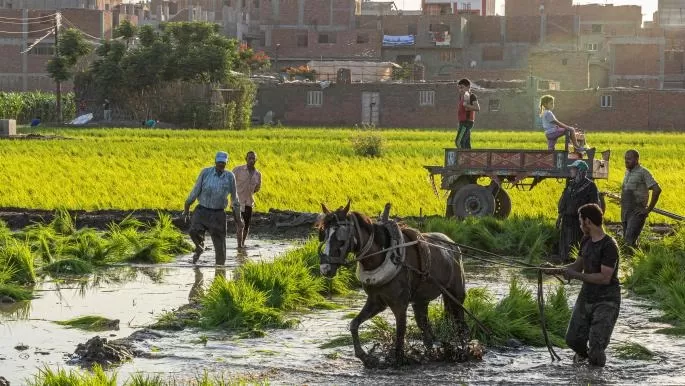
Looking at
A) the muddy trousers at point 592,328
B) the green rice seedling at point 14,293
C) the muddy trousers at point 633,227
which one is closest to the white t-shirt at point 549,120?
the muddy trousers at point 633,227

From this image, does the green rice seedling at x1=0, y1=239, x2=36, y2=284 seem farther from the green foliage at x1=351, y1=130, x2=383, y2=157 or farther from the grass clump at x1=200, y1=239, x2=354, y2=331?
the green foliage at x1=351, y1=130, x2=383, y2=157

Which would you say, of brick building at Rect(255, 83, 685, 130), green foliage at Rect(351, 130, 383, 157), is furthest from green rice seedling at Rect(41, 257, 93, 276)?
brick building at Rect(255, 83, 685, 130)

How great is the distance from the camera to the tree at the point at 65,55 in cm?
7194

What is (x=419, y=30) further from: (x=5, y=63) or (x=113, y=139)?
(x=113, y=139)

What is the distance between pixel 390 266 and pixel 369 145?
32029 mm

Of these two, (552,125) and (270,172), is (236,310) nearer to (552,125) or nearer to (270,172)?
(552,125)

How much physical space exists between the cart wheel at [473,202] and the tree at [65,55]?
164 ft

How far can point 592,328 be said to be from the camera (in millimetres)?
11367

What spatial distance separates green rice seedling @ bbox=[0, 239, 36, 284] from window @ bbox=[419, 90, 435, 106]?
5913 cm

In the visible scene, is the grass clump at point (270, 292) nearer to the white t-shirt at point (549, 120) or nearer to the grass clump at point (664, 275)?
the grass clump at point (664, 275)

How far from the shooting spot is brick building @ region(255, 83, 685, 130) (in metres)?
73.8

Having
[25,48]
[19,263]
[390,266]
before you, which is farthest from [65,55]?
[390,266]

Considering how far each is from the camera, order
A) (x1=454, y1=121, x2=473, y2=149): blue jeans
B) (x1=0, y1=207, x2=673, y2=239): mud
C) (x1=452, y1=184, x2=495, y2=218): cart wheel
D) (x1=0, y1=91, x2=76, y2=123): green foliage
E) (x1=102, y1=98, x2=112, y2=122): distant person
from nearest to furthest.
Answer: (x1=0, y1=207, x2=673, y2=239): mud, (x1=452, y1=184, x2=495, y2=218): cart wheel, (x1=454, y1=121, x2=473, y2=149): blue jeans, (x1=102, y1=98, x2=112, y2=122): distant person, (x1=0, y1=91, x2=76, y2=123): green foliage

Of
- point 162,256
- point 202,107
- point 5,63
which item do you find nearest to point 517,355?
point 162,256
